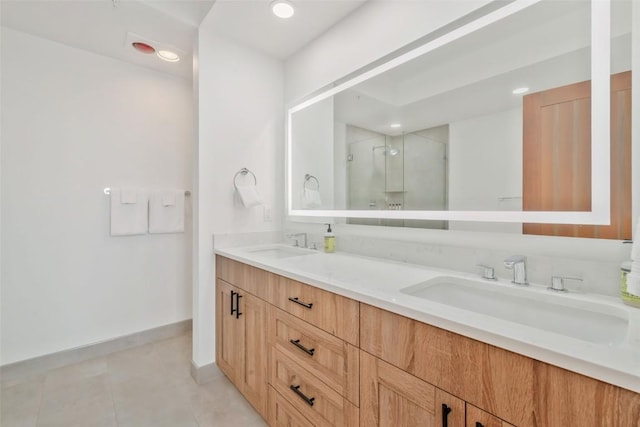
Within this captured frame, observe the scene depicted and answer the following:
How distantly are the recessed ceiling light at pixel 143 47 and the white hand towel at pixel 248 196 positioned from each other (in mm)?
1279

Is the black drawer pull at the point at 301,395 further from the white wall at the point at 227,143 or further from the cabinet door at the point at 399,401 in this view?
the white wall at the point at 227,143

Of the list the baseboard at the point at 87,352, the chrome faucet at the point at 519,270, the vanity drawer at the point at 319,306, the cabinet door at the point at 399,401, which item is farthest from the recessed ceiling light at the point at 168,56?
the chrome faucet at the point at 519,270

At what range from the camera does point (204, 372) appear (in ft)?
6.26

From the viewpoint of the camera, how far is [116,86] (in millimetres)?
2320

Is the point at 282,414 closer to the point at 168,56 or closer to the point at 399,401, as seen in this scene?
the point at 399,401

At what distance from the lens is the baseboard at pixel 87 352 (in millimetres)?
1925

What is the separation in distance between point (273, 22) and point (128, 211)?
6.10 feet

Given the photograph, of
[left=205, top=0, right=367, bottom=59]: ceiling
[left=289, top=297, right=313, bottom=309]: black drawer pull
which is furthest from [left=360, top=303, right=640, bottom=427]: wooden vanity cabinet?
[left=205, top=0, right=367, bottom=59]: ceiling

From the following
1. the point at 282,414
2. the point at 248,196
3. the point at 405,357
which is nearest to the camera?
the point at 405,357

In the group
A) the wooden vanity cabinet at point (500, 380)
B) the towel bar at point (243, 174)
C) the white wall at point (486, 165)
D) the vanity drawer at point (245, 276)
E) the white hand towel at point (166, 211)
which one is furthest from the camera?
the white hand towel at point (166, 211)

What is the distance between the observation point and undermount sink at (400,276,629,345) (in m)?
0.82

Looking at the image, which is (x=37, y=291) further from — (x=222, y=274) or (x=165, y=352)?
(x=222, y=274)

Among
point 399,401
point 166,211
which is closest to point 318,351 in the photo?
point 399,401

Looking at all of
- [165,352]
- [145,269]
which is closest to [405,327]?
[165,352]
